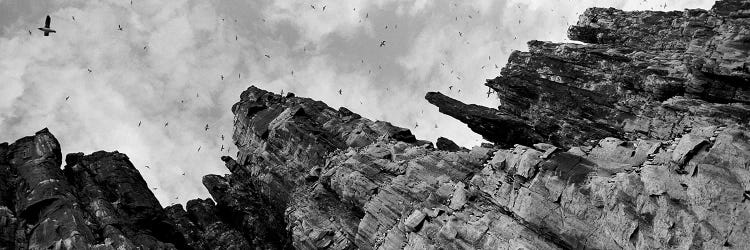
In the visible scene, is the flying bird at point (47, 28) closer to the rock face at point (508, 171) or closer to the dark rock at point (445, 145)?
the rock face at point (508, 171)

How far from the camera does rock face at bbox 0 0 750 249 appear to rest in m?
34.6

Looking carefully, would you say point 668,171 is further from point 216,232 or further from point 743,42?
point 216,232

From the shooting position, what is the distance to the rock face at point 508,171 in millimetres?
34625

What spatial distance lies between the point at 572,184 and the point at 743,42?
2513cm

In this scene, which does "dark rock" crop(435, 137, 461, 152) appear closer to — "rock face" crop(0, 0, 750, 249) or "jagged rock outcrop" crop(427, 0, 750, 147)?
"rock face" crop(0, 0, 750, 249)

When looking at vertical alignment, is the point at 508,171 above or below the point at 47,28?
below

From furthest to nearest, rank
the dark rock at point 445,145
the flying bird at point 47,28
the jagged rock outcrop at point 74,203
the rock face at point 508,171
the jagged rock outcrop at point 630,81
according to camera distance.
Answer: the dark rock at point 445,145
the jagged rock outcrop at point 74,203
the jagged rock outcrop at point 630,81
the flying bird at point 47,28
the rock face at point 508,171

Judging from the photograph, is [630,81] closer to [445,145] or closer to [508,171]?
[445,145]

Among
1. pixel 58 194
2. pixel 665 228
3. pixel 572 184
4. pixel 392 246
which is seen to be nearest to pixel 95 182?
pixel 58 194

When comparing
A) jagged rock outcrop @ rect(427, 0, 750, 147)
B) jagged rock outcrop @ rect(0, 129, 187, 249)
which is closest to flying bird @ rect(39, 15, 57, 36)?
jagged rock outcrop @ rect(0, 129, 187, 249)

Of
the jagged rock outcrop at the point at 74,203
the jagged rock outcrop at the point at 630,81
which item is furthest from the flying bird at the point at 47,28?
the jagged rock outcrop at the point at 630,81

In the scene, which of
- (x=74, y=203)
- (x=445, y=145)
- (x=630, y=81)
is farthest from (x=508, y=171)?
(x=74, y=203)

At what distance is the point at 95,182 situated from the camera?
6619 cm

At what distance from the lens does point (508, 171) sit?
44.5 m
